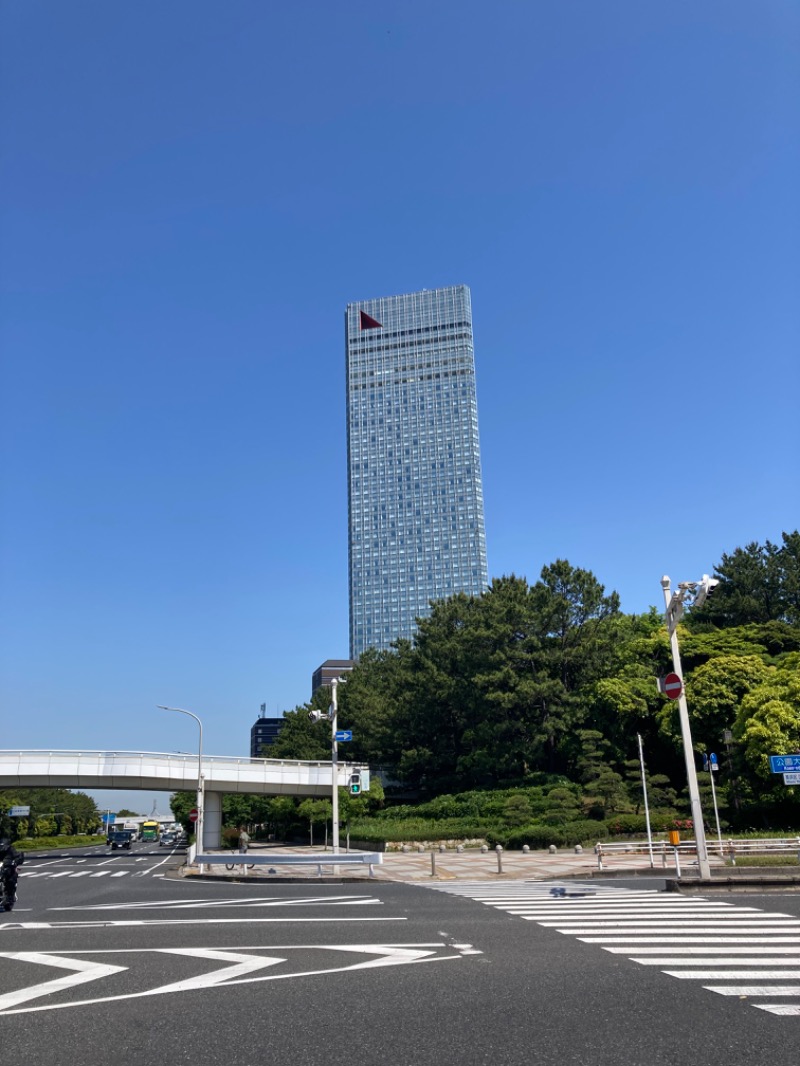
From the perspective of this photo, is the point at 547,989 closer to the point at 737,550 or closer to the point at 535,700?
the point at 535,700

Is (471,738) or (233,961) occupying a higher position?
(471,738)

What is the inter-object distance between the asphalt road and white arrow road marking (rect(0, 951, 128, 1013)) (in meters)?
0.04

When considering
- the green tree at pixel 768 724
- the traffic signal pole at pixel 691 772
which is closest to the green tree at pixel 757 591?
the green tree at pixel 768 724

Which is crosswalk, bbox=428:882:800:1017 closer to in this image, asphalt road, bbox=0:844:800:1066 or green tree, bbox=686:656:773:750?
asphalt road, bbox=0:844:800:1066

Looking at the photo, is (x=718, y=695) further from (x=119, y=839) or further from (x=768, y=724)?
Result: (x=119, y=839)

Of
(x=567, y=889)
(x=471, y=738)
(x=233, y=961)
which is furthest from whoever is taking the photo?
(x=471, y=738)

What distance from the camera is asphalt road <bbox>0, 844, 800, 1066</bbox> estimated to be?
600cm

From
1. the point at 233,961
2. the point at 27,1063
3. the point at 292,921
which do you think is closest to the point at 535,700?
the point at 292,921

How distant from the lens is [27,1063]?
582cm

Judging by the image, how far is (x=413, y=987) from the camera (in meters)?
8.05

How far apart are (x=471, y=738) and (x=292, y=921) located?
48925 millimetres

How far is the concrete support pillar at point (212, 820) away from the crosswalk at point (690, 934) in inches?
1727

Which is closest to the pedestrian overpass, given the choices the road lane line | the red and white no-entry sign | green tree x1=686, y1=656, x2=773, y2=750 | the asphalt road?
green tree x1=686, y1=656, x2=773, y2=750

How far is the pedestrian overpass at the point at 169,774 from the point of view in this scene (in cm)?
5431
